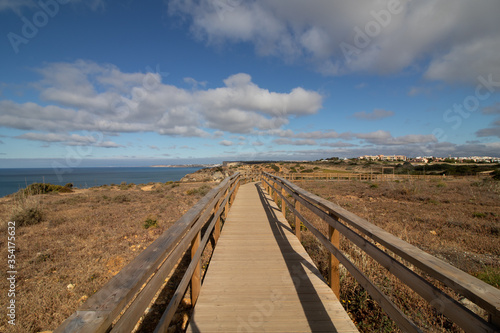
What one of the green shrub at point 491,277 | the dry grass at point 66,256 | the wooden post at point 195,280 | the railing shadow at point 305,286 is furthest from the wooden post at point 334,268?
the dry grass at point 66,256

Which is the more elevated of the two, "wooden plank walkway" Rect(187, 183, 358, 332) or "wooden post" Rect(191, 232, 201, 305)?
"wooden post" Rect(191, 232, 201, 305)

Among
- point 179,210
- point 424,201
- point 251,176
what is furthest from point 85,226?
point 251,176

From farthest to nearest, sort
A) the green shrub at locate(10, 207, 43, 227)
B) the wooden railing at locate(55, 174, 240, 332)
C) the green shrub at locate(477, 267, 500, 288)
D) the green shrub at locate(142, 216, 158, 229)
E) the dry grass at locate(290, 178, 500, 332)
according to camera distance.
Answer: the green shrub at locate(10, 207, 43, 227) < the green shrub at locate(142, 216, 158, 229) < the green shrub at locate(477, 267, 500, 288) < the dry grass at locate(290, 178, 500, 332) < the wooden railing at locate(55, 174, 240, 332)

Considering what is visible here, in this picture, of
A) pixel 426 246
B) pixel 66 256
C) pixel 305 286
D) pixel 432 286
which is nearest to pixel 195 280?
pixel 305 286

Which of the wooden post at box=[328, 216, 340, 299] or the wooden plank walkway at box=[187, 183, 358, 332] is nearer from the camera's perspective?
the wooden plank walkway at box=[187, 183, 358, 332]

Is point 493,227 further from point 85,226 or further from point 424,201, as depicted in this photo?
point 85,226

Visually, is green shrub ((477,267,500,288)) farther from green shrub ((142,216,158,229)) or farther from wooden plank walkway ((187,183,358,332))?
green shrub ((142,216,158,229))

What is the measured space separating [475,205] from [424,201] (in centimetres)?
189

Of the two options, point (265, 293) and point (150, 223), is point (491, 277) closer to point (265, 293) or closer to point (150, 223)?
point (265, 293)

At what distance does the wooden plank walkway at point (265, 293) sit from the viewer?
2.35m

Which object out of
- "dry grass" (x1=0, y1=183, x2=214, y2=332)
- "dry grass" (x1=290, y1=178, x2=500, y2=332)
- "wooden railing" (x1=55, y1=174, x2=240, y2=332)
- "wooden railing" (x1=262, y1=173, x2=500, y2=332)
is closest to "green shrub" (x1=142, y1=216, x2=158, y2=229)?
"dry grass" (x1=0, y1=183, x2=214, y2=332)

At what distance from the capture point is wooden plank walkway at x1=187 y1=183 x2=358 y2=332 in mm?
2348

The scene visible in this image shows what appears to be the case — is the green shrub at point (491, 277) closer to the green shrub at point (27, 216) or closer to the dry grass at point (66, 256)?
the dry grass at point (66, 256)

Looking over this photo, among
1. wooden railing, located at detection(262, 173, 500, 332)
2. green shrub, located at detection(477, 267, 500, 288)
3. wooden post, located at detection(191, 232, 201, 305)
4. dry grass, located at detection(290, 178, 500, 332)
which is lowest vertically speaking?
dry grass, located at detection(290, 178, 500, 332)
